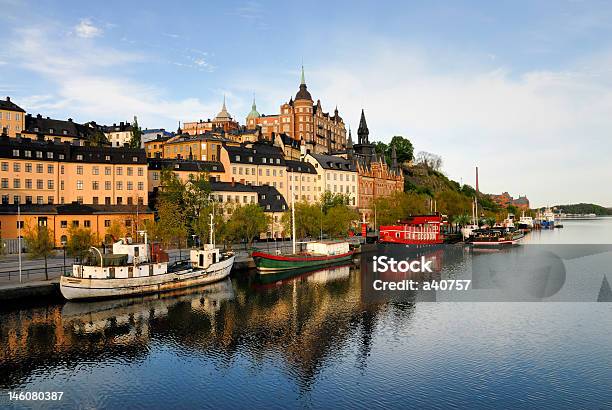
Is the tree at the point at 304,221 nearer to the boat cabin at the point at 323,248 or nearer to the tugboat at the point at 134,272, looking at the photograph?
the boat cabin at the point at 323,248

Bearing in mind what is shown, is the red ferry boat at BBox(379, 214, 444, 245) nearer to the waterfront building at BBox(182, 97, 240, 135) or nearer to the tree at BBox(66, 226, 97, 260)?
the tree at BBox(66, 226, 97, 260)

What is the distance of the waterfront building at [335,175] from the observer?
128875 mm

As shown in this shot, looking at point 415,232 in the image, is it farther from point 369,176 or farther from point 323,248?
point 369,176

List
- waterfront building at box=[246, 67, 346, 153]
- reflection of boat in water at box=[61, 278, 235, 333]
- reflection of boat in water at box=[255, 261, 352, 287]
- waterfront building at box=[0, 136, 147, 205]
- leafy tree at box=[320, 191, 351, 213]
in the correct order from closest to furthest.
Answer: reflection of boat in water at box=[61, 278, 235, 333] → reflection of boat in water at box=[255, 261, 352, 287] → waterfront building at box=[0, 136, 147, 205] → leafy tree at box=[320, 191, 351, 213] → waterfront building at box=[246, 67, 346, 153]

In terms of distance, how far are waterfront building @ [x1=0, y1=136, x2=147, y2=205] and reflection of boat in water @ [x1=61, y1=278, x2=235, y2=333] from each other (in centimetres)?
3766

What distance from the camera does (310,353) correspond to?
3469 centimetres

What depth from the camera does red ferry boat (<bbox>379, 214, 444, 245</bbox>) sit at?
10556cm

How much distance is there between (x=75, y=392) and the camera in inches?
1114

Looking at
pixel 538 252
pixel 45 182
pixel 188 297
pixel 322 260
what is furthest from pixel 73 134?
pixel 538 252

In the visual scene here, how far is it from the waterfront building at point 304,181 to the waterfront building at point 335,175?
3.65 ft

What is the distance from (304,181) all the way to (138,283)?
75465 mm

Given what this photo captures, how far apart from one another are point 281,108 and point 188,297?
146014 millimetres

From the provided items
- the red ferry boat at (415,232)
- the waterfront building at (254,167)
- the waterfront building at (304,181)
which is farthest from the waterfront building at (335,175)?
the red ferry boat at (415,232)

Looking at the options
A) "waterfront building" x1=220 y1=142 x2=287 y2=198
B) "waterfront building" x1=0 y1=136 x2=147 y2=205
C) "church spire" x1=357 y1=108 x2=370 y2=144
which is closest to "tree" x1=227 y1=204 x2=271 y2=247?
"waterfront building" x1=0 y1=136 x2=147 y2=205
